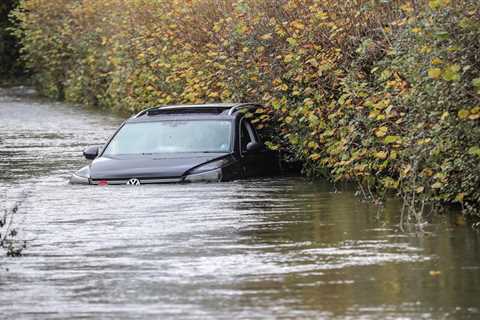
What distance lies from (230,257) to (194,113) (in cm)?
794

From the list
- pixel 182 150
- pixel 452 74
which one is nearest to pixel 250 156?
pixel 182 150

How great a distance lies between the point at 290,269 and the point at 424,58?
344 cm

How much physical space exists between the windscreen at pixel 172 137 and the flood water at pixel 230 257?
0.75 metres

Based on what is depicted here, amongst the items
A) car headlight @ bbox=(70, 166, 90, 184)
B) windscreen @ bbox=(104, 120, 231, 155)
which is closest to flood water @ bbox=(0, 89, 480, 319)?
car headlight @ bbox=(70, 166, 90, 184)

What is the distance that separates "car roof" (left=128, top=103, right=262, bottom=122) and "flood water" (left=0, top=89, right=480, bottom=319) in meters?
1.10

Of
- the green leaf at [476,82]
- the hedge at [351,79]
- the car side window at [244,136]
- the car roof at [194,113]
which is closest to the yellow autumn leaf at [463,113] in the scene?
the hedge at [351,79]

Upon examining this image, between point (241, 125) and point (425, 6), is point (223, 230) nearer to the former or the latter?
point (425, 6)

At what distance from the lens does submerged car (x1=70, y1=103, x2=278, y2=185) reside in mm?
18125

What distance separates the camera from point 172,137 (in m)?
19.0

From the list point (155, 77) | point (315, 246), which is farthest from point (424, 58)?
point (155, 77)

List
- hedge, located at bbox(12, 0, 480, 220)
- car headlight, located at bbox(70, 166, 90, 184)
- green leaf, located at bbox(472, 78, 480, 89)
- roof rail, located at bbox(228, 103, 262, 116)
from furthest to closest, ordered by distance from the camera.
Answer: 1. roof rail, located at bbox(228, 103, 262, 116)
2. car headlight, located at bbox(70, 166, 90, 184)
3. hedge, located at bbox(12, 0, 480, 220)
4. green leaf, located at bbox(472, 78, 480, 89)

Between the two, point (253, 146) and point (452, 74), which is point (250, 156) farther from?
point (452, 74)

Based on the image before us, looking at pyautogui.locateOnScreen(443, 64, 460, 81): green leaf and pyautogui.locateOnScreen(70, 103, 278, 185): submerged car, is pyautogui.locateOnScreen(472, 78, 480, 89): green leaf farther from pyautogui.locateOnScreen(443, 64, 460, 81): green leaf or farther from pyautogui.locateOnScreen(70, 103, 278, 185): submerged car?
pyautogui.locateOnScreen(70, 103, 278, 185): submerged car

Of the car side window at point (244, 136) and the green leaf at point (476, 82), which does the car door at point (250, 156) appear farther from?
the green leaf at point (476, 82)
